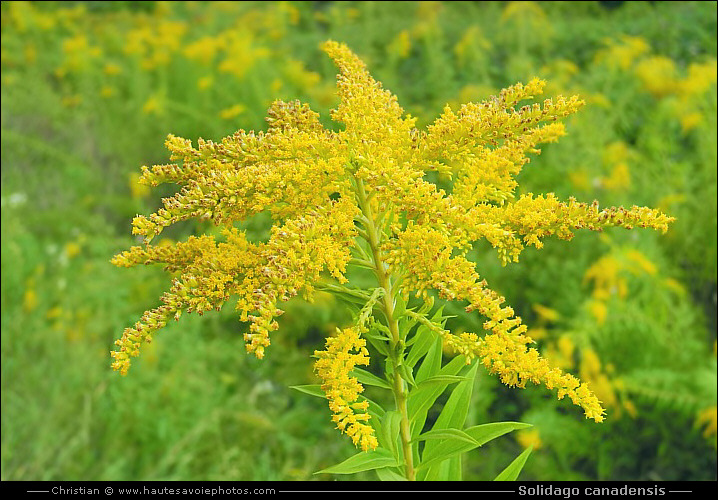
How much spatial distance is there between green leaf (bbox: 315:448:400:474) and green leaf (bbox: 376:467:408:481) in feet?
0.19

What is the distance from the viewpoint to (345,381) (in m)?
1.33

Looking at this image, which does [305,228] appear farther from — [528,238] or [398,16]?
[398,16]

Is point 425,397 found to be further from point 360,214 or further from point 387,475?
point 360,214

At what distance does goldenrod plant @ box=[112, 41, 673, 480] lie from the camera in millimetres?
1326

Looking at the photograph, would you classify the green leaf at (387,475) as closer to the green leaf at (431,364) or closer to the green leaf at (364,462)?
the green leaf at (364,462)

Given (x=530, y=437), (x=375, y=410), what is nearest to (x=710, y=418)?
(x=530, y=437)

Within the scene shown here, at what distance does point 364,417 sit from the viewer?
129cm

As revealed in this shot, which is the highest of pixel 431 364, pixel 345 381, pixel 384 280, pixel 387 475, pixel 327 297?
pixel 327 297

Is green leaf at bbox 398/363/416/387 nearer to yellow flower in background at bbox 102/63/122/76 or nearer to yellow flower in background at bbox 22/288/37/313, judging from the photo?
yellow flower in background at bbox 22/288/37/313

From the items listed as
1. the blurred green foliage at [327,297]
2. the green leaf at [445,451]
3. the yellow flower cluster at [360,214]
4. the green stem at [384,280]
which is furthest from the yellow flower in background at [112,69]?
the green leaf at [445,451]

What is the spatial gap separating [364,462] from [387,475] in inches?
5.8

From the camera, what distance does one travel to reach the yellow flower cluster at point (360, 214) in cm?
132

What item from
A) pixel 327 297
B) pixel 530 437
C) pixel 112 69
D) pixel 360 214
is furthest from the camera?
pixel 112 69

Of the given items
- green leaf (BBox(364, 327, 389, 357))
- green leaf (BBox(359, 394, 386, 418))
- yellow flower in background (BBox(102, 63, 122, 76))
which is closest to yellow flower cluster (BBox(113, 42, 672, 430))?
green leaf (BBox(364, 327, 389, 357))
